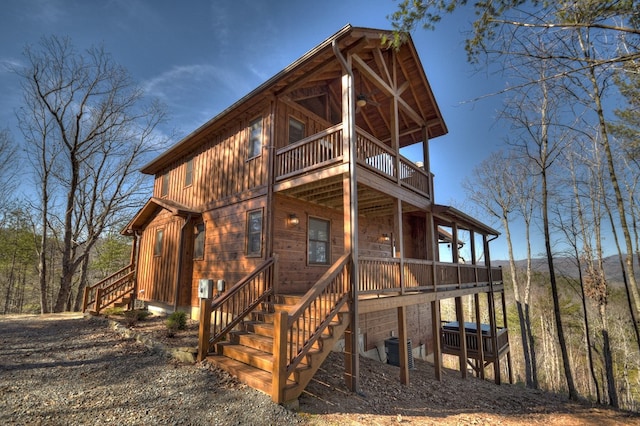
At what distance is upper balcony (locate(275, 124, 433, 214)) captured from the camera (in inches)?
269

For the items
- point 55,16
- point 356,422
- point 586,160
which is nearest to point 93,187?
point 55,16

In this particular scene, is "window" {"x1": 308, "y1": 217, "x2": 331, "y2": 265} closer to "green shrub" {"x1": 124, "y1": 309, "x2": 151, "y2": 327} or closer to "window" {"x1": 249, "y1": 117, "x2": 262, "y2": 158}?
"window" {"x1": 249, "y1": 117, "x2": 262, "y2": 158}

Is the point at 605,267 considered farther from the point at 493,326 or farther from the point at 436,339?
the point at 436,339

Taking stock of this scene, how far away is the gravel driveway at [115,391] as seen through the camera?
3.89 metres

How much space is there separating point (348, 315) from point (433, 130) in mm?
8668

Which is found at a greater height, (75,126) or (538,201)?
(75,126)

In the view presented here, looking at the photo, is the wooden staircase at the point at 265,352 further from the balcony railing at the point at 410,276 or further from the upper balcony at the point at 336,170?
the upper balcony at the point at 336,170

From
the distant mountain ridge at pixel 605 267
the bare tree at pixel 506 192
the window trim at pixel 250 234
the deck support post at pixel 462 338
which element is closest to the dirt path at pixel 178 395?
the deck support post at pixel 462 338

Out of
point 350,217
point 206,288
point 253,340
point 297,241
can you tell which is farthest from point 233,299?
point 350,217

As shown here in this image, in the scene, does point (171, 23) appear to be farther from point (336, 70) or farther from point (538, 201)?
point (538, 201)

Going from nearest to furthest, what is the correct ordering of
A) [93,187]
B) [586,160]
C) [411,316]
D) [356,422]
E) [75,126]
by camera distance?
[356,422], [411,316], [586,160], [75,126], [93,187]

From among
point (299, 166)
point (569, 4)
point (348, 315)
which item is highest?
point (569, 4)

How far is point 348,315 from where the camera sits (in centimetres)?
579

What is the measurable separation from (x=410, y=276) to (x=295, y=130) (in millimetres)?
5413
